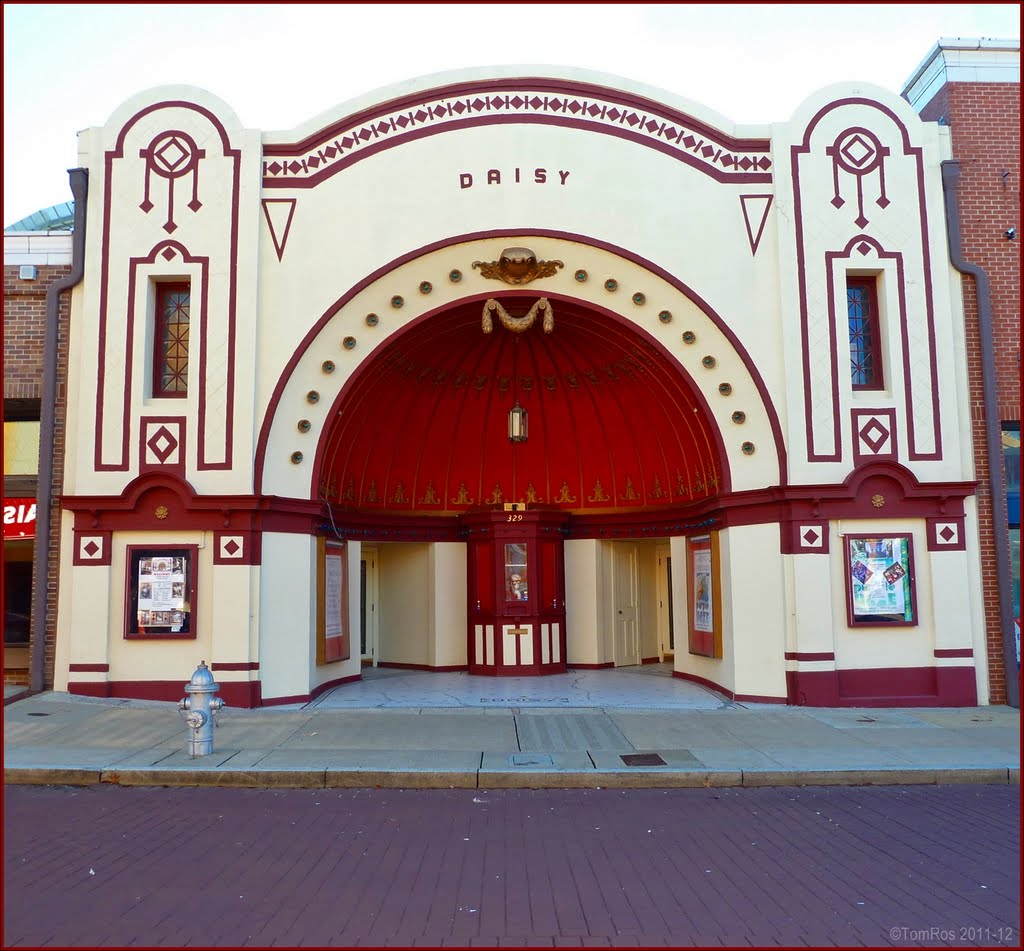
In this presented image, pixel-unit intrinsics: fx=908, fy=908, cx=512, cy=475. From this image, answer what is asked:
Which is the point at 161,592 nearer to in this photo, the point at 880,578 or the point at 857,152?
the point at 880,578

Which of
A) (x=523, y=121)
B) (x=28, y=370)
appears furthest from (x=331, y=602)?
(x=523, y=121)

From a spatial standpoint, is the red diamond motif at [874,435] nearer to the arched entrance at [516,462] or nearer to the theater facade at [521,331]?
the theater facade at [521,331]

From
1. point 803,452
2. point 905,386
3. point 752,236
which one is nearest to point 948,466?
point 905,386

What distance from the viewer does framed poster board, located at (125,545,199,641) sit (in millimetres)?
13164

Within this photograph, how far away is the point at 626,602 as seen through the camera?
18.4 m

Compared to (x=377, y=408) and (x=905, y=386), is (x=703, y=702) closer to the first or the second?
(x=905, y=386)

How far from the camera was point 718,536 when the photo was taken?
14422 mm

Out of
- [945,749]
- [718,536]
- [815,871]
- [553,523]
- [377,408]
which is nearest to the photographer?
[815,871]

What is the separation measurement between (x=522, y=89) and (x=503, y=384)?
215 inches

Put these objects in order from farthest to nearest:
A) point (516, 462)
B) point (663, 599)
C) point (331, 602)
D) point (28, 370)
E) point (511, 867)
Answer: point (663, 599), point (516, 462), point (331, 602), point (28, 370), point (511, 867)

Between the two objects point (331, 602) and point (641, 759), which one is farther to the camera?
point (331, 602)

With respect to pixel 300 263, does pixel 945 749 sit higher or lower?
lower

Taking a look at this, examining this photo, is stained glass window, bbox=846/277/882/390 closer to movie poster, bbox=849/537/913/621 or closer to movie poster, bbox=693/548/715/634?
movie poster, bbox=849/537/913/621

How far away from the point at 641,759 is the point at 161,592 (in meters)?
7.48
